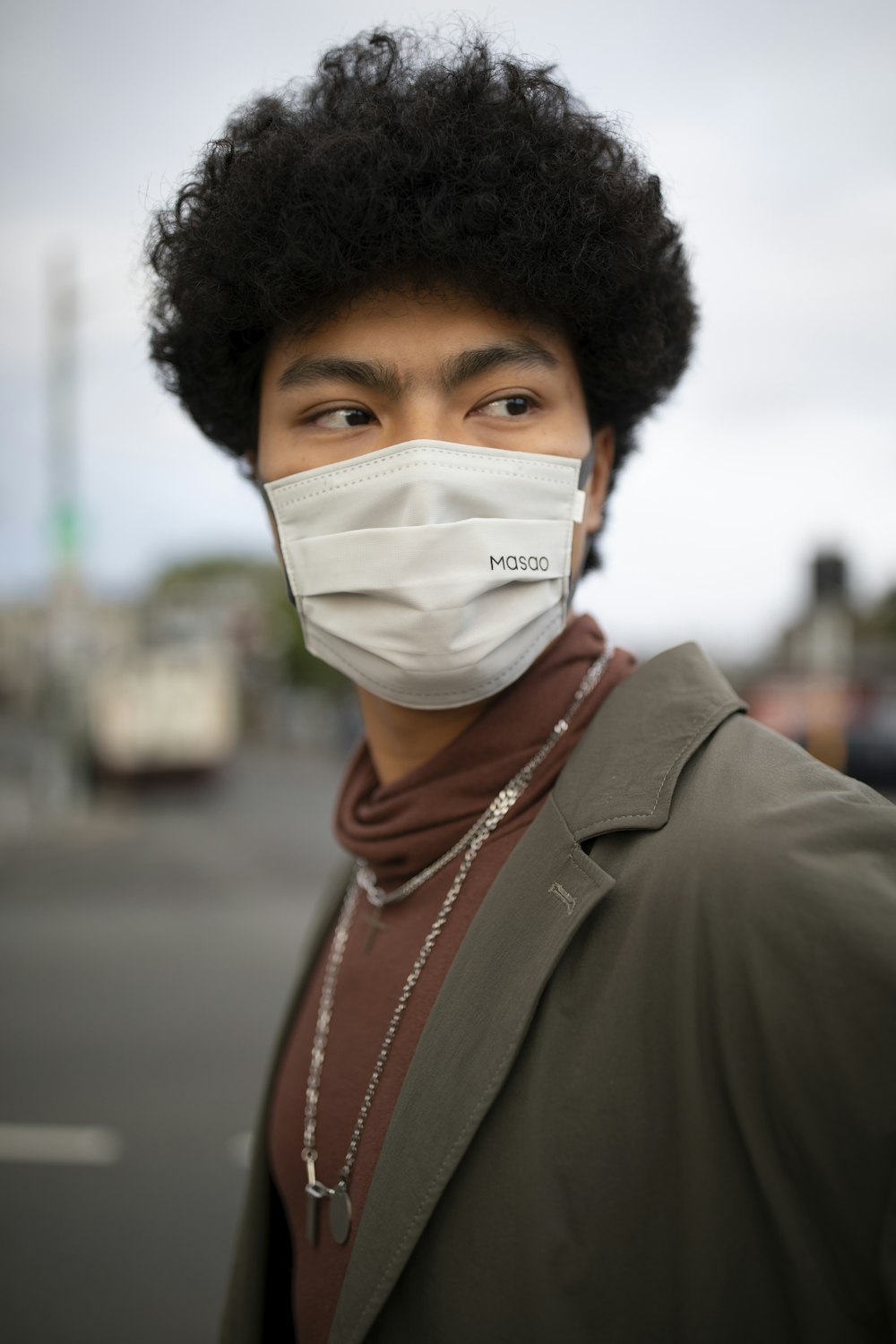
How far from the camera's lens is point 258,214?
4.96ft

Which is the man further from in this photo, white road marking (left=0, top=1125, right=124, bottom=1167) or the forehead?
white road marking (left=0, top=1125, right=124, bottom=1167)

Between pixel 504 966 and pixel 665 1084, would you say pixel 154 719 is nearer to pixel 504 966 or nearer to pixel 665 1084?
pixel 504 966

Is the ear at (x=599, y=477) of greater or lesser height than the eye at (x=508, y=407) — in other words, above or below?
below

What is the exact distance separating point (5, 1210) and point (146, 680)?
1446cm

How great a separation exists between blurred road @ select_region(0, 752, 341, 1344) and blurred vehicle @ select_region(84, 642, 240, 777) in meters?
5.52

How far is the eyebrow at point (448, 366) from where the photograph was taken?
142 cm

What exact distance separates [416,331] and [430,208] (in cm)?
17

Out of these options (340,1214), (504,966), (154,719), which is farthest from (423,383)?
(154,719)

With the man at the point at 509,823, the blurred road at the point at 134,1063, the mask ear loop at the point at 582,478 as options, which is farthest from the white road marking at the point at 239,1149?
the mask ear loop at the point at 582,478

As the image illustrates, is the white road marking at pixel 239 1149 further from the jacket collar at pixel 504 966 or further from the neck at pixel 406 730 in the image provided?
the jacket collar at pixel 504 966

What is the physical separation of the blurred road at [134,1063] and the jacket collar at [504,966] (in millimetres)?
2567

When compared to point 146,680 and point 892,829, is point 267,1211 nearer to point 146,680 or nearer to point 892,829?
point 892,829

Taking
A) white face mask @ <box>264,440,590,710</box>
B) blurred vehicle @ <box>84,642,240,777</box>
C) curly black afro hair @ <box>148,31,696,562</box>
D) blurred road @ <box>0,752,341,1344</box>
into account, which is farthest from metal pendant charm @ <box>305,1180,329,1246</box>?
blurred vehicle @ <box>84,642,240,777</box>

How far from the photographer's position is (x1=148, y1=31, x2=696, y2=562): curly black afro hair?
1.43m
